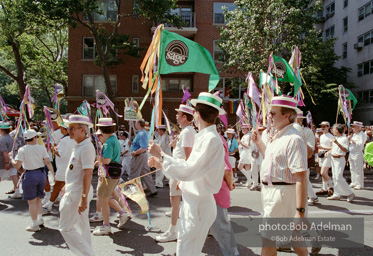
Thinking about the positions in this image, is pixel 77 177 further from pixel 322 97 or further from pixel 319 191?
pixel 322 97

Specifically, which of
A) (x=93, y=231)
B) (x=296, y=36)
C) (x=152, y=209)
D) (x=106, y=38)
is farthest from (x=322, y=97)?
(x=93, y=231)

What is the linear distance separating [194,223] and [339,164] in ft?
20.8

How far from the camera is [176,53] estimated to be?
390 centimetres

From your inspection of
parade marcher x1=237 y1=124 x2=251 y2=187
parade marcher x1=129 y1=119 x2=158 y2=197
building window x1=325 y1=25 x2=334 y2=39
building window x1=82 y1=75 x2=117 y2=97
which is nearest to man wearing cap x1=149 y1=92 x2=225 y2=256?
parade marcher x1=129 y1=119 x2=158 y2=197

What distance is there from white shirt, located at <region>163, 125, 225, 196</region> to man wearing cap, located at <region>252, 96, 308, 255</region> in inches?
22.1

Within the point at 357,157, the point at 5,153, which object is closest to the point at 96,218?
the point at 5,153

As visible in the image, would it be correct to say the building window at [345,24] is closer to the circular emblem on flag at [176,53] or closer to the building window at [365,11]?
the building window at [365,11]

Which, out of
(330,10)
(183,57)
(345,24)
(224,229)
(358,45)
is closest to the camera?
(224,229)

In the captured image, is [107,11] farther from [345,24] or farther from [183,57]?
[183,57]

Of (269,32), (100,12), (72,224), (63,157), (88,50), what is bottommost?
(72,224)

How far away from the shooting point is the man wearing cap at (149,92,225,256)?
9.21 feet

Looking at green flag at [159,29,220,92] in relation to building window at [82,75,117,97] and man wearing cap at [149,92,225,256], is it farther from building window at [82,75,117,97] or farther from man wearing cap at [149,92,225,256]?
building window at [82,75,117,97]

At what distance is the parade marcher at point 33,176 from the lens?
524cm

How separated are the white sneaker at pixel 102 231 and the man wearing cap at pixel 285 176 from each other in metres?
2.87
